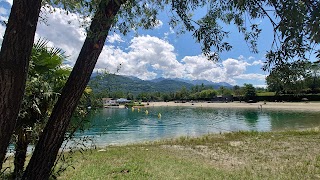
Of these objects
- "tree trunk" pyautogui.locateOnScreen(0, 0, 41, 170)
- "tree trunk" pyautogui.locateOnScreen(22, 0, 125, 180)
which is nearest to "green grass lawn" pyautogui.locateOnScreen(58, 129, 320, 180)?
"tree trunk" pyautogui.locateOnScreen(22, 0, 125, 180)

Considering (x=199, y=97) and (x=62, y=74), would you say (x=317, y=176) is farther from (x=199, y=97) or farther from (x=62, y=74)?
(x=199, y=97)

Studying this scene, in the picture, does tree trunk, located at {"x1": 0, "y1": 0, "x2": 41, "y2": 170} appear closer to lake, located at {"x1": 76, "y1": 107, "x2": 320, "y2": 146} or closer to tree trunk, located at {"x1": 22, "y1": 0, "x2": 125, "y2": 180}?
tree trunk, located at {"x1": 22, "y1": 0, "x2": 125, "y2": 180}

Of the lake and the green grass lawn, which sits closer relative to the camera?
the green grass lawn

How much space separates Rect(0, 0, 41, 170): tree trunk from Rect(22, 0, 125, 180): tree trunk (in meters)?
0.50

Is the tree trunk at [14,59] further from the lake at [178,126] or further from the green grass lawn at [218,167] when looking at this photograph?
the green grass lawn at [218,167]

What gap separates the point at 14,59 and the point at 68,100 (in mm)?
699

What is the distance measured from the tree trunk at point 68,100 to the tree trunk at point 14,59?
1.64 feet

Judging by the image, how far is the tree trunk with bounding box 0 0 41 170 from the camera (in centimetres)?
211

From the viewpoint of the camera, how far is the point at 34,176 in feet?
8.77

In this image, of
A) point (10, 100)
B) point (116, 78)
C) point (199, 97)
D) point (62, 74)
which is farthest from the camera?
point (199, 97)

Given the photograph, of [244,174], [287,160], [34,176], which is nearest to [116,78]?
[34,176]

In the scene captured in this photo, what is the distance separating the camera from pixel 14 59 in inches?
84.3

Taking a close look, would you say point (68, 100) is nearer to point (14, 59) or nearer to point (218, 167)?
point (14, 59)

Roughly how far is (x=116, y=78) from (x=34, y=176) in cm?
212
